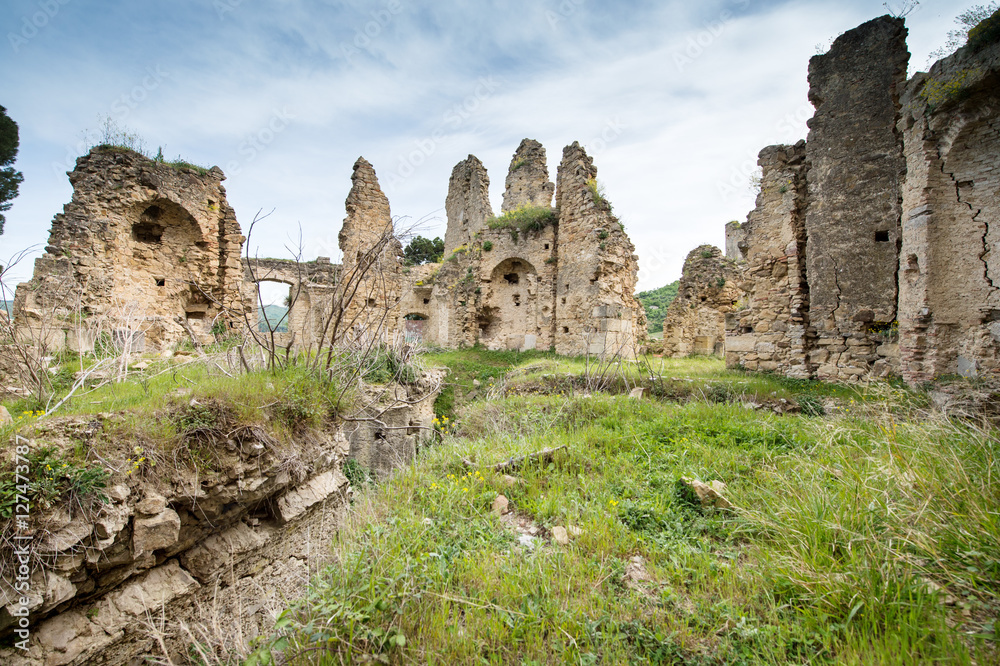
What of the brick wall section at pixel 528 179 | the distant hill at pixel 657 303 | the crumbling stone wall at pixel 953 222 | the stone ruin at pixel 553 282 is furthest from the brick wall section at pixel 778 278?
the distant hill at pixel 657 303

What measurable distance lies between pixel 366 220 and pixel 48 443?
14661mm

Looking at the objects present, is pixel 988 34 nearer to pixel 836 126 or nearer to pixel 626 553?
pixel 836 126

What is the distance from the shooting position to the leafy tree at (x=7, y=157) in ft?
34.4

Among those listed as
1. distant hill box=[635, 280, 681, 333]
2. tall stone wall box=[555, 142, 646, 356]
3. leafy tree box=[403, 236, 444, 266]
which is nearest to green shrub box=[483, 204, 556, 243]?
tall stone wall box=[555, 142, 646, 356]

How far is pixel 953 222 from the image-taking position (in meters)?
6.05

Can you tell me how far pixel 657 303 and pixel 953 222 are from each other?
25.0 metres

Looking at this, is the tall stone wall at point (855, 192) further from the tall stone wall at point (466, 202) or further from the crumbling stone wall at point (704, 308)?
the tall stone wall at point (466, 202)

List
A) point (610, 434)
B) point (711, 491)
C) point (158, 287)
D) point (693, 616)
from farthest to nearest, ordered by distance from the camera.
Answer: point (158, 287), point (610, 434), point (711, 491), point (693, 616)

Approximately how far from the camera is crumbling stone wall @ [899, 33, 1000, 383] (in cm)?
564

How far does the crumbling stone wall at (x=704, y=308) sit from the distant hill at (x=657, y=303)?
11.6m

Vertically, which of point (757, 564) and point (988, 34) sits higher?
point (988, 34)

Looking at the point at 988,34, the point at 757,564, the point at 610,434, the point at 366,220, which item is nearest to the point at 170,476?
the point at 757,564

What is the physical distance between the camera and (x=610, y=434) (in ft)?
16.9

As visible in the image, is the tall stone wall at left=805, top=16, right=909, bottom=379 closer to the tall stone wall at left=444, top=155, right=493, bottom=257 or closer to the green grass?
the green grass
